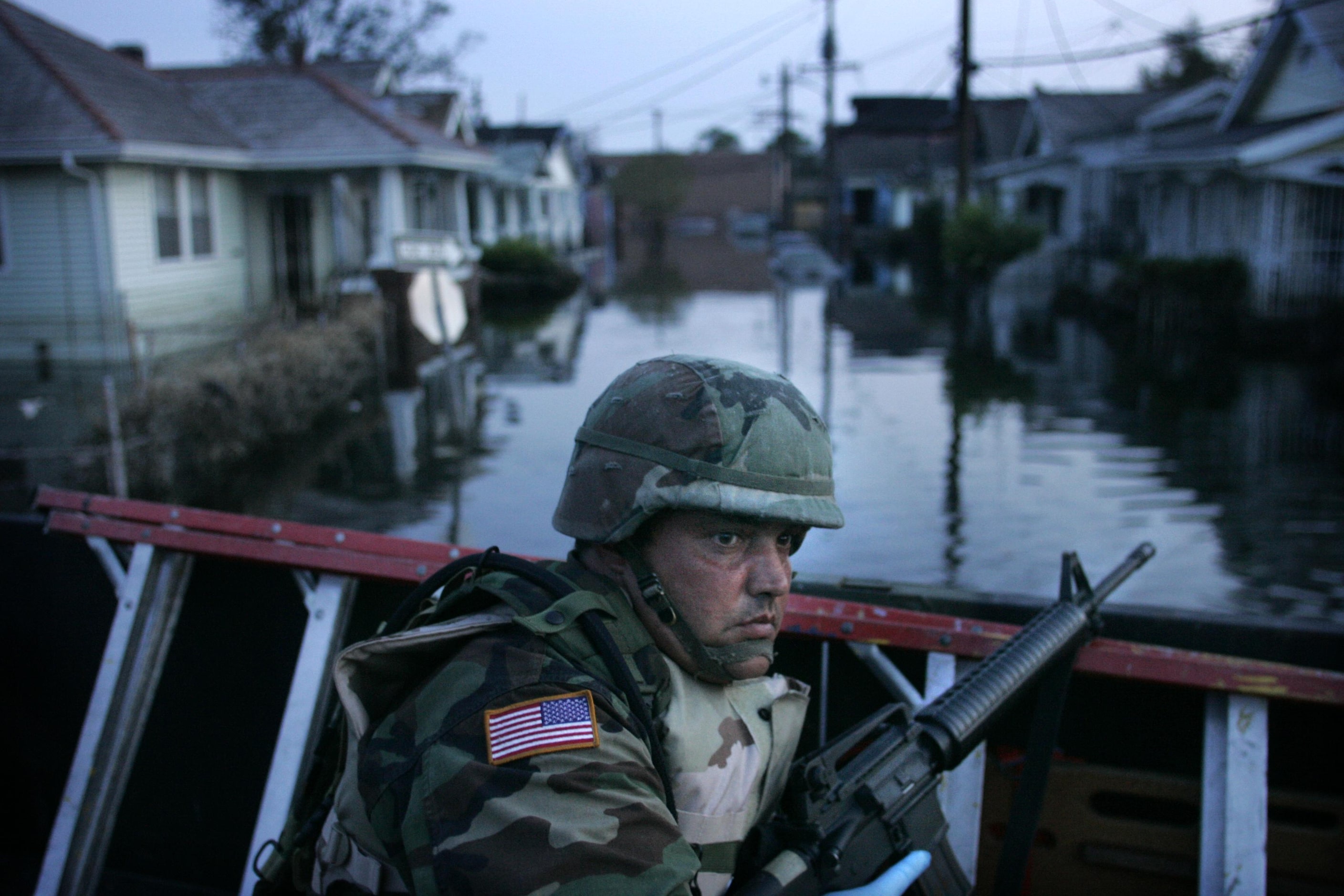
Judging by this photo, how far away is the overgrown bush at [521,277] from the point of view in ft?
93.9

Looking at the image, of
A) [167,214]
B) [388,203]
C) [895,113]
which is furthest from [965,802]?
[895,113]

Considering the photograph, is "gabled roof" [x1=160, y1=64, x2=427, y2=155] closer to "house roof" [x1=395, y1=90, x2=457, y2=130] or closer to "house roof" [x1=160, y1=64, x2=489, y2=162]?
"house roof" [x1=160, y1=64, x2=489, y2=162]

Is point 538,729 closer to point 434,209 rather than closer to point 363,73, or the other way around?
point 434,209

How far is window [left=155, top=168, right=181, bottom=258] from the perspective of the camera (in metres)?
17.0

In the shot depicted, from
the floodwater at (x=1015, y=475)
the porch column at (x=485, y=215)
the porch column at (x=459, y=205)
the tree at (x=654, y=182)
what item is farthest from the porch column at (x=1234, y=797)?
the tree at (x=654, y=182)

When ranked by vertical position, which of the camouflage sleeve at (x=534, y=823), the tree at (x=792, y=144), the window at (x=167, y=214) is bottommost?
the camouflage sleeve at (x=534, y=823)

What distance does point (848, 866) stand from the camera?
1770mm

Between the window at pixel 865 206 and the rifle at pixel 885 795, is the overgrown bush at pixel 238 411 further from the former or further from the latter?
the window at pixel 865 206

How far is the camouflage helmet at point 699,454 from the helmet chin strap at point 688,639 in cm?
7

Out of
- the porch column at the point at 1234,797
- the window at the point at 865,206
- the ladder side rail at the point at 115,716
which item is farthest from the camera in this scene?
the window at the point at 865,206

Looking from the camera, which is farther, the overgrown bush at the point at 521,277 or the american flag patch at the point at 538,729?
the overgrown bush at the point at 521,277

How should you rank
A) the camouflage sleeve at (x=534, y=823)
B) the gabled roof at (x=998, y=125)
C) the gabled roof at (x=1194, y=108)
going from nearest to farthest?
the camouflage sleeve at (x=534, y=823)
the gabled roof at (x=1194, y=108)
the gabled roof at (x=998, y=125)

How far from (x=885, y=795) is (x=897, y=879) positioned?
0.44ft

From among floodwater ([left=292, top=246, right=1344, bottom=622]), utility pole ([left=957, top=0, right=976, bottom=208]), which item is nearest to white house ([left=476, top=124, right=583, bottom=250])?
utility pole ([left=957, top=0, right=976, bottom=208])
